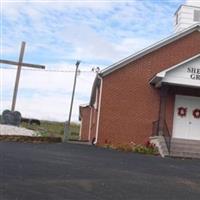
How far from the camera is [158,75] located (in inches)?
1016

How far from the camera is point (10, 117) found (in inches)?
1125

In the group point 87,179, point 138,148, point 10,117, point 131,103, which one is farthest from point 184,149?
point 87,179

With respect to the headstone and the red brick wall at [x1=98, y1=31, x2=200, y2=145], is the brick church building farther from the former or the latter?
the headstone

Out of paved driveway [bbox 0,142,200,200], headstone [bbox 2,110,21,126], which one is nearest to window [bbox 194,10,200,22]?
headstone [bbox 2,110,21,126]

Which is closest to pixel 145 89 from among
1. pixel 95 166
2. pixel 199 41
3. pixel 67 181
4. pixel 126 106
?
pixel 126 106

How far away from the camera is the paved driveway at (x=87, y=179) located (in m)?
10.6

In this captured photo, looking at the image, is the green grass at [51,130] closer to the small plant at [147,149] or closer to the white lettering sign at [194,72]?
the small plant at [147,149]

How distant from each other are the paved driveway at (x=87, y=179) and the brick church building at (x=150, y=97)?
1026cm

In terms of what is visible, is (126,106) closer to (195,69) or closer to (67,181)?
(195,69)

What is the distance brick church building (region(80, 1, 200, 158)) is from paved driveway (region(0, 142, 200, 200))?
10.3 m

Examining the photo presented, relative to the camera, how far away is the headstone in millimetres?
28547

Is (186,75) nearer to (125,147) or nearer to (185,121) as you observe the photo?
(185,121)

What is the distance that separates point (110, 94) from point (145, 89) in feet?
5.74

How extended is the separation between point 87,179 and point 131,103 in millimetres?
15256
